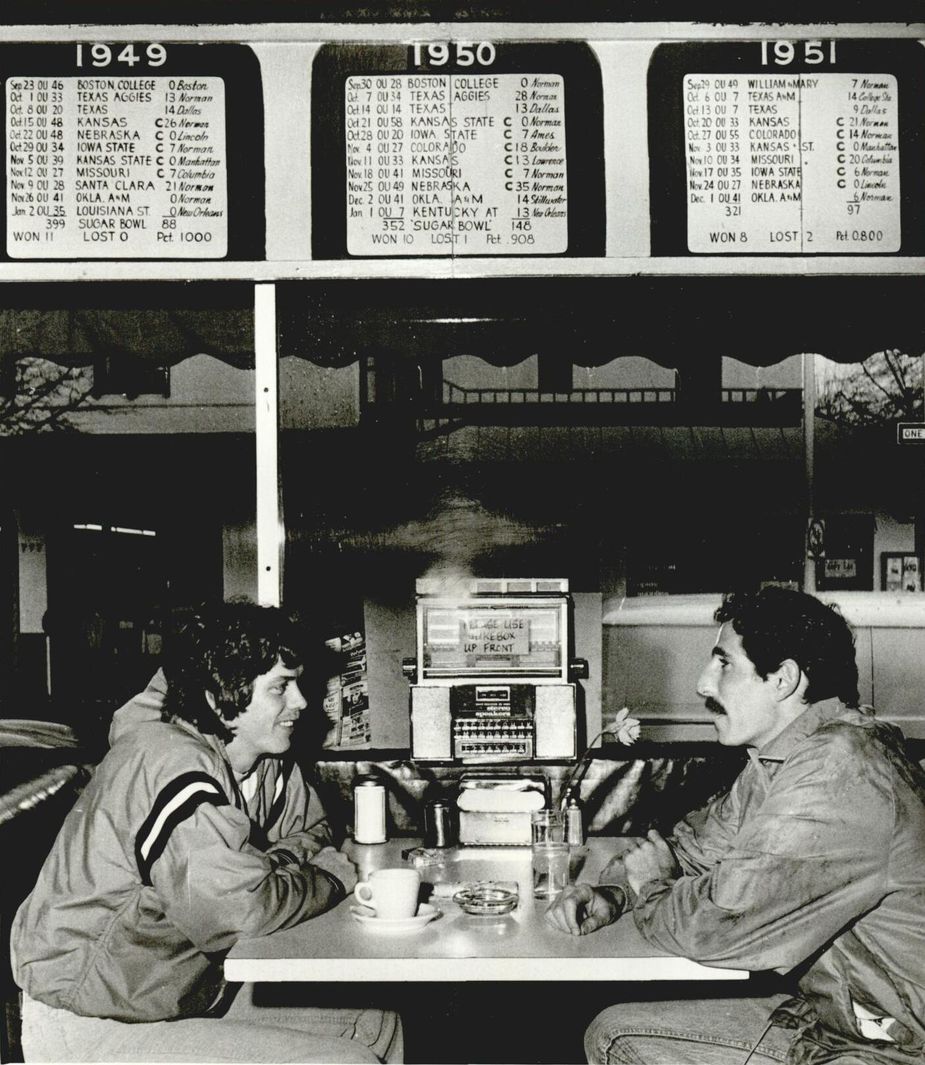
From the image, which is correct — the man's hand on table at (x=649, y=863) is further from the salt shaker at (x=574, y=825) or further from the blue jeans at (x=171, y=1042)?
the blue jeans at (x=171, y=1042)

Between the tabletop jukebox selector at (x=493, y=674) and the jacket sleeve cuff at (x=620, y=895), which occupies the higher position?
the tabletop jukebox selector at (x=493, y=674)

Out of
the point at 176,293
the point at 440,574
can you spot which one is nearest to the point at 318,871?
the point at 176,293

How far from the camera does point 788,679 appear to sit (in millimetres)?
2396

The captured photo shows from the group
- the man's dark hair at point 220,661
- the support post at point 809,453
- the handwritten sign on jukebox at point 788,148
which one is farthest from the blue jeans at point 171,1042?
the support post at point 809,453

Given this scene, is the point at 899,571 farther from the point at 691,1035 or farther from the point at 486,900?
the point at 486,900

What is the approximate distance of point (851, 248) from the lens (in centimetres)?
347

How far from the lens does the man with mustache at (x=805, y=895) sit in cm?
196

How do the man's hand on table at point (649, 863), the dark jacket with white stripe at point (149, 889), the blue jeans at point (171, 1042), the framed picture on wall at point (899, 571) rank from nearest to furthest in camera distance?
the dark jacket with white stripe at point (149, 889)
the blue jeans at point (171, 1042)
the man's hand on table at point (649, 863)
the framed picture on wall at point (899, 571)

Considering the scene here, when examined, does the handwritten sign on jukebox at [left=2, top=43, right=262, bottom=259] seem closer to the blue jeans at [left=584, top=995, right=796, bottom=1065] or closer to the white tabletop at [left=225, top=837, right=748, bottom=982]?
the white tabletop at [left=225, top=837, right=748, bottom=982]

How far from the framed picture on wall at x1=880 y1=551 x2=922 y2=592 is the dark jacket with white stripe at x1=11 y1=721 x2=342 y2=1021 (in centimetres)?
1148

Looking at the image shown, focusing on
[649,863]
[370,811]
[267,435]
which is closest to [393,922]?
[649,863]

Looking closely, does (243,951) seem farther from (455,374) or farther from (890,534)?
(890,534)

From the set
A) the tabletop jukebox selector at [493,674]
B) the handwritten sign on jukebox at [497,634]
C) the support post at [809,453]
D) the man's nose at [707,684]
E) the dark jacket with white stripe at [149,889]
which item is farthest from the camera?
the support post at [809,453]

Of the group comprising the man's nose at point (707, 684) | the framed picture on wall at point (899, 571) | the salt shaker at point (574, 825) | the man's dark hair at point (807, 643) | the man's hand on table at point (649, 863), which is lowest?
the salt shaker at point (574, 825)
